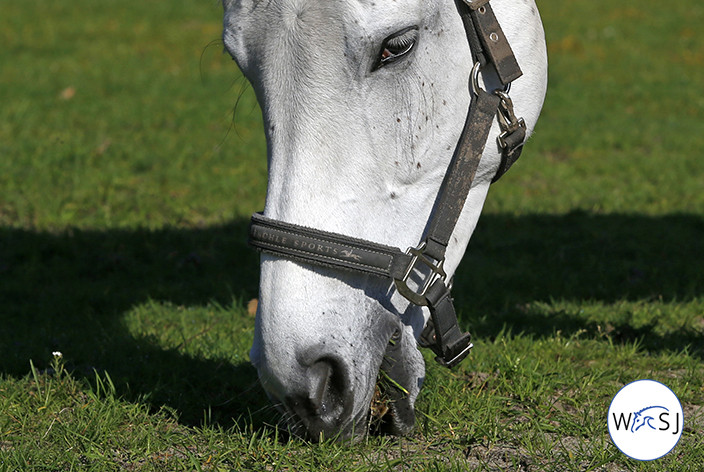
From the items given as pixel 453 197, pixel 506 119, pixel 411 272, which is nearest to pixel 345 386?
pixel 411 272

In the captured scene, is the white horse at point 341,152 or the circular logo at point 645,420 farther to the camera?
the circular logo at point 645,420

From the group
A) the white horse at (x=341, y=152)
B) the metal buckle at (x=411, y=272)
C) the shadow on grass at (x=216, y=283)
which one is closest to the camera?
the white horse at (x=341, y=152)

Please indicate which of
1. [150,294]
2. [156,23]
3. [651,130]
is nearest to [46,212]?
[150,294]

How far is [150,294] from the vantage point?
4719 mm

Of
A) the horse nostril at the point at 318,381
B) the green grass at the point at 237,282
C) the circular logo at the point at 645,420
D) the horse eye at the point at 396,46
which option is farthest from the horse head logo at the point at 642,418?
the horse eye at the point at 396,46

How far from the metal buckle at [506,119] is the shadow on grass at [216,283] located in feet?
4.39

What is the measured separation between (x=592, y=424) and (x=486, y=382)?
0.49 m

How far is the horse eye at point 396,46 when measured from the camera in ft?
7.04

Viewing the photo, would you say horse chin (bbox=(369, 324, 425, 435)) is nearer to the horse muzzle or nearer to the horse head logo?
the horse muzzle

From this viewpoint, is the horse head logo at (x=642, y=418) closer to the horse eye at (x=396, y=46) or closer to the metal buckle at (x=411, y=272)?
the metal buckle at (x=411, y=272)

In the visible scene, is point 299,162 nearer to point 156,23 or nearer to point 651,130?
point 651,130

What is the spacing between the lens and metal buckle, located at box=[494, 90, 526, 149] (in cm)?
239

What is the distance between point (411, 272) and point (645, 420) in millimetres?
1104

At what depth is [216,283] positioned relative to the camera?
16.0 feet
